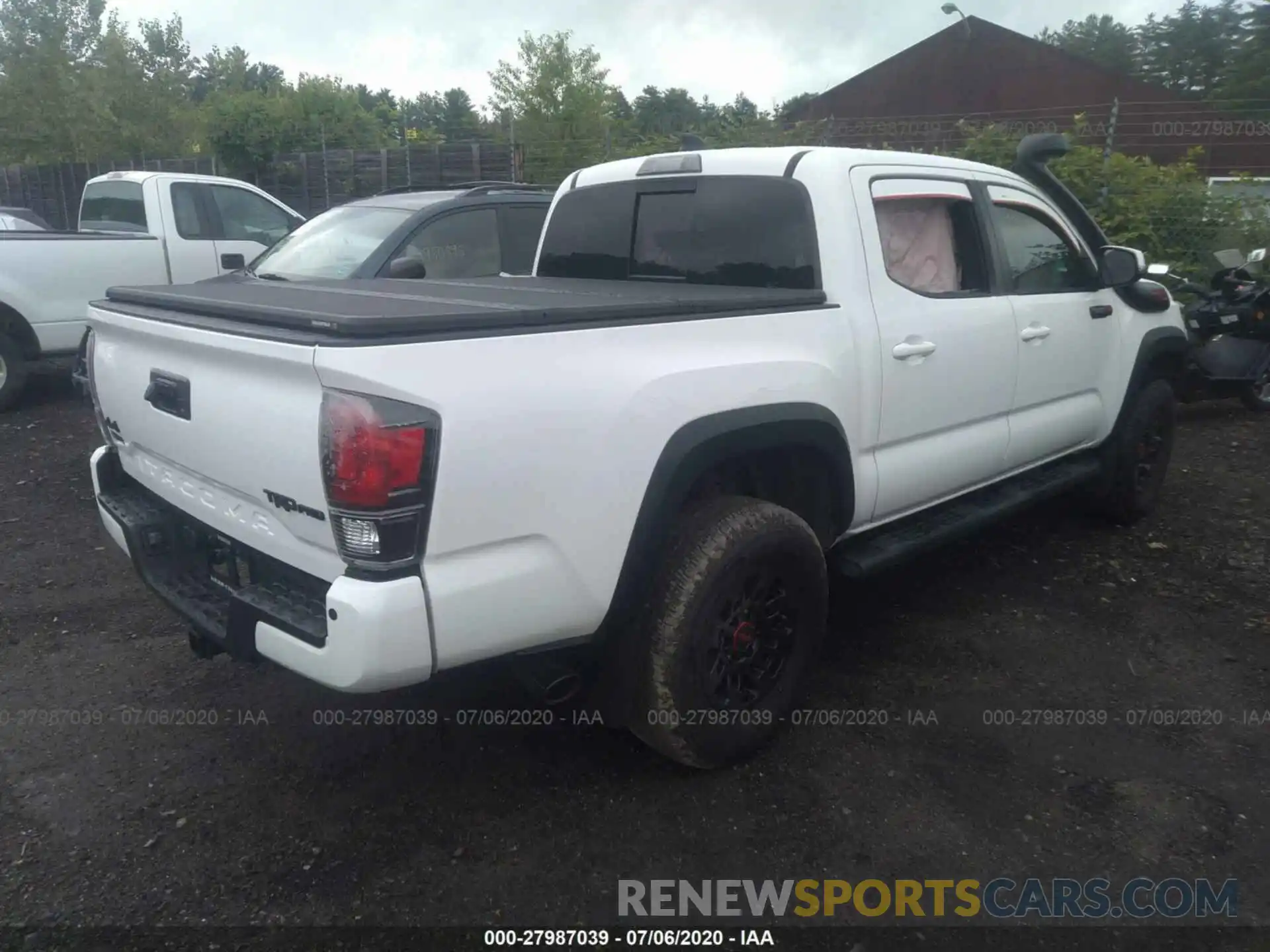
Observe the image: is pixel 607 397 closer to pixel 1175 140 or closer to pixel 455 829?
pixel 455 829

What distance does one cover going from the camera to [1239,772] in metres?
3.09

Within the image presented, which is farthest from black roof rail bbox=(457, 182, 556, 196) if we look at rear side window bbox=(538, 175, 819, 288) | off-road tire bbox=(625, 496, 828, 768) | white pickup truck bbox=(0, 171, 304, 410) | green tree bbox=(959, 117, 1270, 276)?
green tree bbox=(959, 117, 1270, 276)

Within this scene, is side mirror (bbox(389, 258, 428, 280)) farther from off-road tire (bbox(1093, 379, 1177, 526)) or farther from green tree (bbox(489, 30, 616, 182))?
green tree (bbox(489, 30, 616, 182))

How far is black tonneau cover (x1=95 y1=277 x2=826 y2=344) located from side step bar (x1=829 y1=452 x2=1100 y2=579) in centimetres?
92

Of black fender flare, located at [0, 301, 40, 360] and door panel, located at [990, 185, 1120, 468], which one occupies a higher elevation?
door panel, located at [990, 185, 1120, 468]

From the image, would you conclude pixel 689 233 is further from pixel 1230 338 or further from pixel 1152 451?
pixel 1230 338

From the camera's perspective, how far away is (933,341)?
3.57 metres

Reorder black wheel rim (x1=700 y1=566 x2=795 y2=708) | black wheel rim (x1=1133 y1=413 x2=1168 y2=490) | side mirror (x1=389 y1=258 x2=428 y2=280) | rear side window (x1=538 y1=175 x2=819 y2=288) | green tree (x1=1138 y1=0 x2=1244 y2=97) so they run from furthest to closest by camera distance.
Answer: green tree (x1=1138 y1=0 x2=1244 y2=97) < side mirror (x1=389 y1=258 x2=428 y2=280) < black wheel rim (x1=1133 y1=413 x2=1168 y2=490) < rear side window (x1=538 y1=175 x2=819 y2=288) < black wheel rim (x1=700 y1=566 x2=795 y2=708)

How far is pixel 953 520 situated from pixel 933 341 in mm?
755

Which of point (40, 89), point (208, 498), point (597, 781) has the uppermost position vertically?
point (40, 89)

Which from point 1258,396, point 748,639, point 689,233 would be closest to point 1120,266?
point 689,233

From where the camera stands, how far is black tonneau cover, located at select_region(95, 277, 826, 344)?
7.45ft

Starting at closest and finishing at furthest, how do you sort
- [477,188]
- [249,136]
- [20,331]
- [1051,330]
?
[1051,330]
[477,188]
[20,331]
[249,136]

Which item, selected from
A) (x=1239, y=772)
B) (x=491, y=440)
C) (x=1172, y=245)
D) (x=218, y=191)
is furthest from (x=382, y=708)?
(x=1172, y=245)
